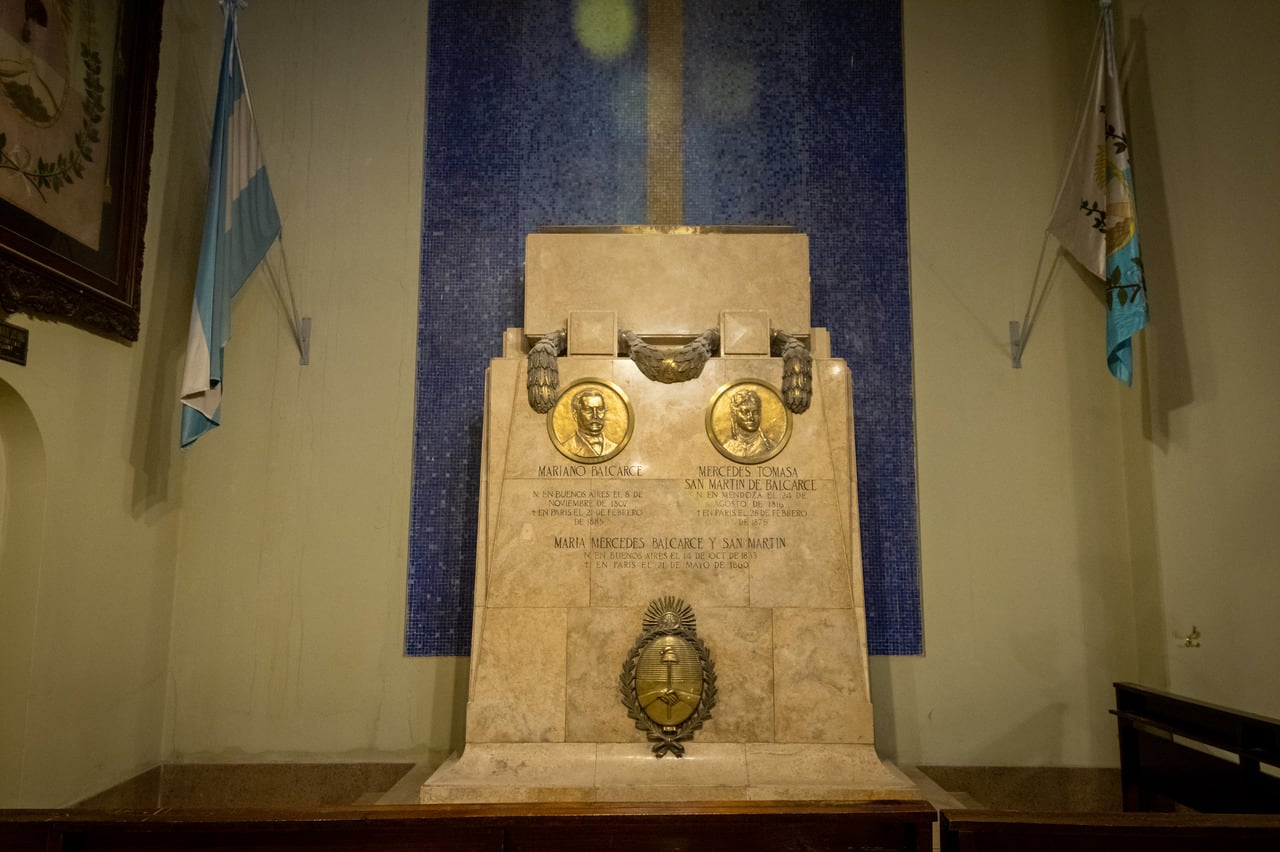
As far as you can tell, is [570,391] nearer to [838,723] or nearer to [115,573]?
[838,723]

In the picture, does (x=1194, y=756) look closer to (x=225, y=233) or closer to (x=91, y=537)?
(x=91, y=537)

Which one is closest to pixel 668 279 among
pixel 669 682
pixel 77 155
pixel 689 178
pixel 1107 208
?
pixel 689 178

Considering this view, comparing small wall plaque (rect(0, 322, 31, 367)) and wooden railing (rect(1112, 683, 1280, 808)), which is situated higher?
small wall plaque (rect(0, 322, 31, 367))

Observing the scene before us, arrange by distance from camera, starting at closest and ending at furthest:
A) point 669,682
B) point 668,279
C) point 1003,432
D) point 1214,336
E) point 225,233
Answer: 1. point 669,682
2. point 1214,336
3. point 668,279
4. point 225,233
5. point 1003,432

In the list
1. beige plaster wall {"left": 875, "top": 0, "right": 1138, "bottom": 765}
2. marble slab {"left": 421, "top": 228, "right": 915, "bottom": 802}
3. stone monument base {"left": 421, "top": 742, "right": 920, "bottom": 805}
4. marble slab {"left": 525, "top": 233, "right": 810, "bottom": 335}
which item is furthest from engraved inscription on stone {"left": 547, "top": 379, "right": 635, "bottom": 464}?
beige plaster wall {"left": 875, "top": 0, "right": 1138, "bottom": 765}

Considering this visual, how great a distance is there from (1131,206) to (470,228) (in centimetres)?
422

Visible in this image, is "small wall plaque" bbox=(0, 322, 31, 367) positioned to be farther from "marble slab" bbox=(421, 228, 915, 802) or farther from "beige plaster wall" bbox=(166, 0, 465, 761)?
"marble slab" bbox=(421, 228, 915, 802)

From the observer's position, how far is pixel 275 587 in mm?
5648

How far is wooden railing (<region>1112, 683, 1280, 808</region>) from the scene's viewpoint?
367 centimetres

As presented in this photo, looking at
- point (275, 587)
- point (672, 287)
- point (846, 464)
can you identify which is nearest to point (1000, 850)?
point (846, 464)

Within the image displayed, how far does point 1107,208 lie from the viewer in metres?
5.34

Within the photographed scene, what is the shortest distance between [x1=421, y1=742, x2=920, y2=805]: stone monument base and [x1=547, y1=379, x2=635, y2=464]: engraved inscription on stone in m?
1.51

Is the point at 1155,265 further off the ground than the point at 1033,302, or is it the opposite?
the point at 1155,265

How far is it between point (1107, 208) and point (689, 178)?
268cm
